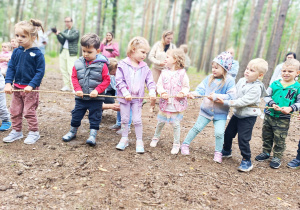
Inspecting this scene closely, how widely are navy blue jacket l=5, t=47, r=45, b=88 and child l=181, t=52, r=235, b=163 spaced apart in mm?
2431

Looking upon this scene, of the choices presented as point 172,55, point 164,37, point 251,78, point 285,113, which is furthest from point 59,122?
point 285,113

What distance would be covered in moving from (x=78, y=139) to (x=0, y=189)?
1620mm

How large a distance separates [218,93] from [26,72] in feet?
9.92

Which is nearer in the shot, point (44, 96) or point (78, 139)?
point (78, 139)

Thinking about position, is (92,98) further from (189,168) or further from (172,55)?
(189,168)

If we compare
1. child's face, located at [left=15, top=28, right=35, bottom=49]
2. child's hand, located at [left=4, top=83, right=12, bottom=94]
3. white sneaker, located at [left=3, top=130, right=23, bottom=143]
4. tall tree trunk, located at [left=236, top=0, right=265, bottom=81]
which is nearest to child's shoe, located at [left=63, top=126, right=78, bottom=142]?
white sneaker, located at [left=3, top=130, right=23, bottom=143]

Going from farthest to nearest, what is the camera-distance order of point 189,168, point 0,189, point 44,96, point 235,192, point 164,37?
point 44,96 < point 164,37 < point 189,168 < point 235,192 < point 0,189

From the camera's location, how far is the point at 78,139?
399cm

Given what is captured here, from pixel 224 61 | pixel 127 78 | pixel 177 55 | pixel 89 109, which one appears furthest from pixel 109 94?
pixel 224 61

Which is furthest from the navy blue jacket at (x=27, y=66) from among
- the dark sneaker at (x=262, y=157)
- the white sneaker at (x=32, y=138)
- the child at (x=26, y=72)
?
the dark sneaker at (x=262, y=157)

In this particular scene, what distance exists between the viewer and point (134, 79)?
3.57 meters

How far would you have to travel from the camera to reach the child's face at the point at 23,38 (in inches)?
132

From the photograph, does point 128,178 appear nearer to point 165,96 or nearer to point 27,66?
point 165,96

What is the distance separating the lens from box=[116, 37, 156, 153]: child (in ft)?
11.5
